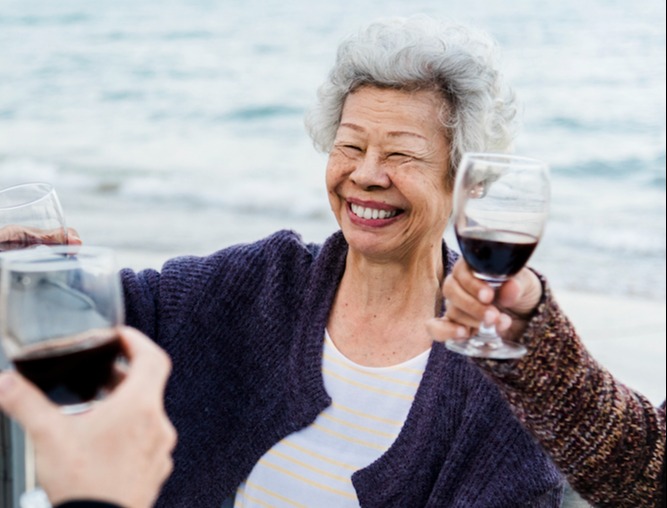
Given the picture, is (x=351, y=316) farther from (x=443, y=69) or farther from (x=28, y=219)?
(x=28, y=219)

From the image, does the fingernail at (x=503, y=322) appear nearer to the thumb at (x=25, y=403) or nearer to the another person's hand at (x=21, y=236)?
the thumb at (x=25, y=403)

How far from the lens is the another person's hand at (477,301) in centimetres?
157

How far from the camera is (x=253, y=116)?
48.7 feet

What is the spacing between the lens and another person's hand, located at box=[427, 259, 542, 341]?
1572 mm

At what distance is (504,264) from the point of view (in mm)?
1545

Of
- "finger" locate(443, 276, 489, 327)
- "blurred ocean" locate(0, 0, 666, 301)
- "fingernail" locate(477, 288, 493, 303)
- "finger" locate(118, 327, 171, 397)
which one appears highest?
"finger" locate(118, 327, 171, 397)

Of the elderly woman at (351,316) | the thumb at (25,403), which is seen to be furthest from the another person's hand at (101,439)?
the elderly woman at (351,316)

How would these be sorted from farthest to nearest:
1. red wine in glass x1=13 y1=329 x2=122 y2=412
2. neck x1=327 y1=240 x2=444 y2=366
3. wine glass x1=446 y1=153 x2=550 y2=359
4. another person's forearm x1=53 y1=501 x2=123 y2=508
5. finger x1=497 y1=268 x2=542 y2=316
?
neck x1=327 y1=240 x2=444 y2=366, finger x1=497 y1=268 x2=542 y2=316, wine glass x1=446 y1=153 x2=550 y2=359, red wine in glass x1=13 y1=329 x2=122 y2=412, another person's forearm x1=53 y1=501 x2=123 y2=508

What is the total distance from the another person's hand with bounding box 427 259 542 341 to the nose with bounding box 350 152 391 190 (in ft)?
2.32

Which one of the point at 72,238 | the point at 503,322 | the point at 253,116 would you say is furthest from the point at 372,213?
the point at 253,116

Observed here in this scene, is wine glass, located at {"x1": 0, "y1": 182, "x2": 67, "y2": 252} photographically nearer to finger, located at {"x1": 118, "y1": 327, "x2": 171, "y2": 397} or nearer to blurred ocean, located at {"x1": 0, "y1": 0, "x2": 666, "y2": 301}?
finger, located at {"x1": 118, "y1": 327, "x2": 171, "y2": 397}

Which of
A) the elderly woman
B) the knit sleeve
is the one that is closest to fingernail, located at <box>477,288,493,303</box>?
the knit sleeve

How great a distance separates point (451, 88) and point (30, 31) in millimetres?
20474

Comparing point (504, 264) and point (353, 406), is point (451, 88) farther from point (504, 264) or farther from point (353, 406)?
point (504, 264)
